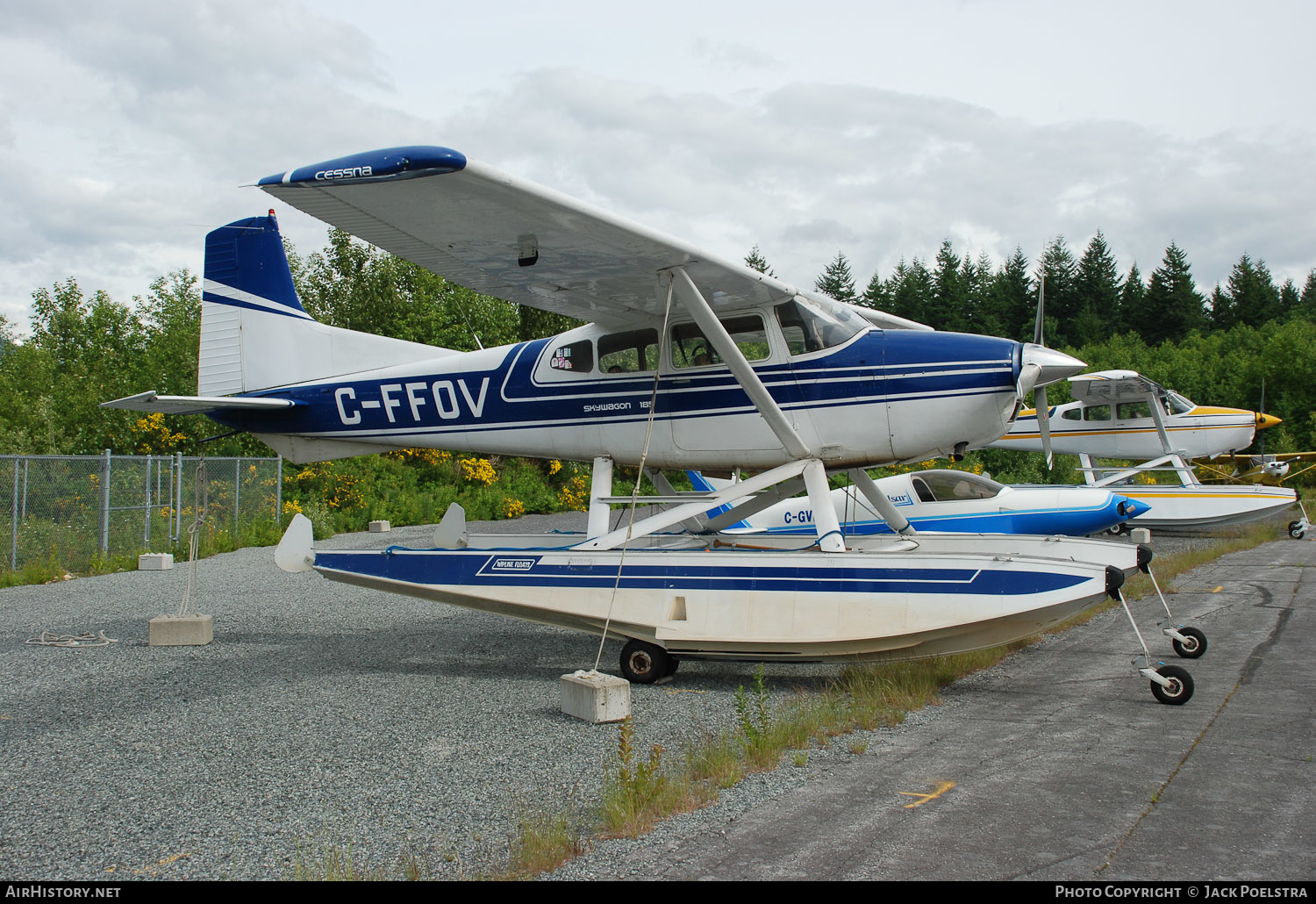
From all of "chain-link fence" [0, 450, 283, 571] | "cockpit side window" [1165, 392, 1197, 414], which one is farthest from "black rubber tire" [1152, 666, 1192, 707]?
"cockpit side window" [1165, 392, 1197, 414]

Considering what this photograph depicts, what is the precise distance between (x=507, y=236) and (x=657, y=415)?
84.1 inches

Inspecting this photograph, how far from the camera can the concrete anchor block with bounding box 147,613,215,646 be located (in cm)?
816

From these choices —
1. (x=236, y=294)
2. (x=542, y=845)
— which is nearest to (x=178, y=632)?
(x=236, y=294)

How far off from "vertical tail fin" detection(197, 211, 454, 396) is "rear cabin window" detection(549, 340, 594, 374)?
161 centimetres

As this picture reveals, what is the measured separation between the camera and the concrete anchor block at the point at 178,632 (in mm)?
8156

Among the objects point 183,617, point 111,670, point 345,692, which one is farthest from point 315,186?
point 183,617

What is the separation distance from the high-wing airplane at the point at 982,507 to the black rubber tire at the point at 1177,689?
6.00 meters

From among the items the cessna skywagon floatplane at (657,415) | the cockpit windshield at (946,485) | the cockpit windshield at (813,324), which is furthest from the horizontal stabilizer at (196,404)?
the cockpit windshield at (946,485)

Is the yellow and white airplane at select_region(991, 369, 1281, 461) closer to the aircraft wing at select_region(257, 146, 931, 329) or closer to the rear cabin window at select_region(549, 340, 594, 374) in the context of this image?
the rear cabin window at select_region(549, 340, 594, 374)

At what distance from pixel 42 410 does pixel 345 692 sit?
3146 centimetres

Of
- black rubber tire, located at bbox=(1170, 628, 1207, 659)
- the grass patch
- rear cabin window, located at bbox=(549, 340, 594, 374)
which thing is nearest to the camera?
the grass patch

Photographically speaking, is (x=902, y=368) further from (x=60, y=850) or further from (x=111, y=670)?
(x=111, y=670)

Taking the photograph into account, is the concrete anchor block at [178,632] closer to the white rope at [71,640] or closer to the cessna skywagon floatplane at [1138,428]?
the white rope at [71,640]
